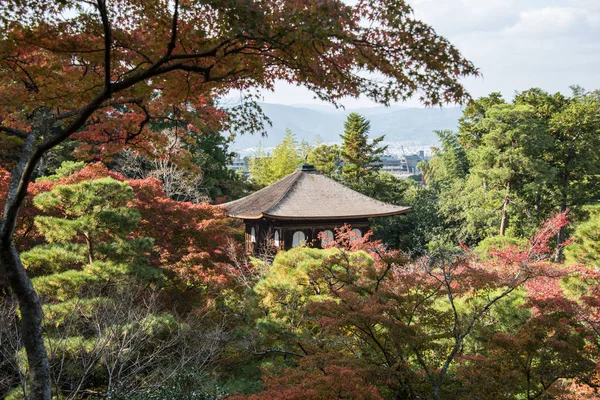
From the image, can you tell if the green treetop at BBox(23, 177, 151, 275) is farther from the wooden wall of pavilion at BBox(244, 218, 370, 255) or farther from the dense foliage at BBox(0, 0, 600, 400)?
the wooden wall of pavilion at BBox(244, 218, 370, 255)

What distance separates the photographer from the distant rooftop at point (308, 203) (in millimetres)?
12941

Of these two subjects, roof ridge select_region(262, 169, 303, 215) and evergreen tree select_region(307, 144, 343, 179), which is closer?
roof ridge select_region(262, 169, 303, 215)

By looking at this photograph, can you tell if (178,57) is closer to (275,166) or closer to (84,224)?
(84,224)

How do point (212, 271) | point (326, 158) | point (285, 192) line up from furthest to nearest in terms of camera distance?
point (326, 158) < point (285, 192) < point (212, 271)

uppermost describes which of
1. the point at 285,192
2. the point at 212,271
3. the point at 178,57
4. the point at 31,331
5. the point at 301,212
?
the point at 178,57

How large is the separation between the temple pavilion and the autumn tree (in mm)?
8822

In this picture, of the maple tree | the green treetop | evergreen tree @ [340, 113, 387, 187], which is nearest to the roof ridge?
the green treetop

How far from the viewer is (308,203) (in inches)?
536

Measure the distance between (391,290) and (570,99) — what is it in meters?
21.1

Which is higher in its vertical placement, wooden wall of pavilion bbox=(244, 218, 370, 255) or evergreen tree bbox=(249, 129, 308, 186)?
evergreen tree bbox=(249, 129, 308, 186)

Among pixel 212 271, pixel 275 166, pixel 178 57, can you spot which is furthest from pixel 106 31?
pixel 275 166

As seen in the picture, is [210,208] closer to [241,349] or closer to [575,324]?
[241,349]

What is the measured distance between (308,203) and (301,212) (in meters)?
0.71

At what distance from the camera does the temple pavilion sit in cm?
1304
